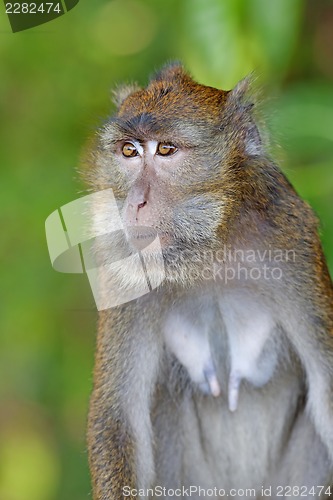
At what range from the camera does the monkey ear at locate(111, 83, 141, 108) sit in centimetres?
481

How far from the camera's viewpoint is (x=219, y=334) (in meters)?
4.63

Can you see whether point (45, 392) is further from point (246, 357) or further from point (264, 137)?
point (264, 137)

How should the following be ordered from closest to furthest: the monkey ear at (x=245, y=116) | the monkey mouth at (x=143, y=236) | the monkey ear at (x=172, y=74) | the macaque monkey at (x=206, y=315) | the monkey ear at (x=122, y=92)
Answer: the monkey mouth at (x=143, y=236)
the macaque monkey at (x=206, y=315)
the monkey ear at (x=245, y=116)
the monkey ear at (x=172, y=74)
the monkey ear at (x=122, y=92)

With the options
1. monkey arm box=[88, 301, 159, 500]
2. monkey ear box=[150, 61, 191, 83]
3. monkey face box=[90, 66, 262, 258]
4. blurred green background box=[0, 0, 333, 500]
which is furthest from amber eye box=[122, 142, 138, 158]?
blurred green background box=[0, 0, 333, 500]

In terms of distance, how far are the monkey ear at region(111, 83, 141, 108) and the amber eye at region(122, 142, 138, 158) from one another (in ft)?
1.72

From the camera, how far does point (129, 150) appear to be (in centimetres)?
431

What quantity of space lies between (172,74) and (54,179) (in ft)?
7.75

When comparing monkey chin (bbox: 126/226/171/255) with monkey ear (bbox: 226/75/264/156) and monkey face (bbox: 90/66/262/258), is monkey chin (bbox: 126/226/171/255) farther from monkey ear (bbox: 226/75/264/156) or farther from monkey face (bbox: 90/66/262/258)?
monkey ear (bbox: 226/75/264/156)

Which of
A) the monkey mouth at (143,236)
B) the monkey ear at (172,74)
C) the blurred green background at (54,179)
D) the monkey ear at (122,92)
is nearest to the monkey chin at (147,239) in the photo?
the monkey mouth at (143,236)

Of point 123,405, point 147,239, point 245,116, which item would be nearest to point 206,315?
point 123,405

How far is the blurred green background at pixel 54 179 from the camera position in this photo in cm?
667

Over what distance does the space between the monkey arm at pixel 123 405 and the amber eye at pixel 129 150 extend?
760 millimetres

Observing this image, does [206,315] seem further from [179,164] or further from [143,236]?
[179,164]

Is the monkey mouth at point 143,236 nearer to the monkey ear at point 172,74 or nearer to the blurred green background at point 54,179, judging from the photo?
the monkey ear at point 172,74
